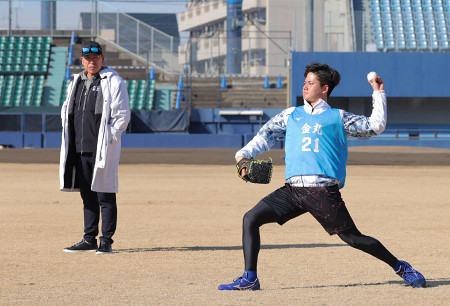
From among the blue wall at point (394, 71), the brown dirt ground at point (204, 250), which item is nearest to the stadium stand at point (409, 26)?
the blue wall at point (394, 71)

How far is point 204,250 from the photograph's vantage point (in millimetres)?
9438

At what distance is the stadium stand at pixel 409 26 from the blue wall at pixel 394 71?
38.7 inches

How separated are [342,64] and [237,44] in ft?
19.9

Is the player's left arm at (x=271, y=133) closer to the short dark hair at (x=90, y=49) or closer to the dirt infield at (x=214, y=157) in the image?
the short dark hair at (x=90, y=49)

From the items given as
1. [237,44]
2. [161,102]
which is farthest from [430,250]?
[237,44]

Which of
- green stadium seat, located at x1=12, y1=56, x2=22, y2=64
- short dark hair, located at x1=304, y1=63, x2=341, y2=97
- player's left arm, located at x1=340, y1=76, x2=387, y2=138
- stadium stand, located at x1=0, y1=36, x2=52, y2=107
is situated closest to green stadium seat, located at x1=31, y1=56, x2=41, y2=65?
stadium stand, located at x1=0, y1=36, x2=52, y2=107

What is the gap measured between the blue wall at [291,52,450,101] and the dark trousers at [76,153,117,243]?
36199 mm

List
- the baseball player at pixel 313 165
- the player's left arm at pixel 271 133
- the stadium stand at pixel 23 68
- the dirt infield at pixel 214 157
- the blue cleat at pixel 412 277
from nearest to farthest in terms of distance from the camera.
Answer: the baseball player at pixel 313 165, the player's left arm at pixel 271 133, the blue cleat at pixel 412 277, the dirt infield at pixel 214 157, the stadium stand at pixel 23 68

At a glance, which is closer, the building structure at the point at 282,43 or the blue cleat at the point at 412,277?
the blue cleat at the point at 412,277

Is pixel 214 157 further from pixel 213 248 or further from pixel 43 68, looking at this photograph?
Result: pixel 213 248

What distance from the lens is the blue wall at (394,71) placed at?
45.0 m

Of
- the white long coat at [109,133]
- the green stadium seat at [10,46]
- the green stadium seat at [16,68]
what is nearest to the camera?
the white long coat at [109,133]

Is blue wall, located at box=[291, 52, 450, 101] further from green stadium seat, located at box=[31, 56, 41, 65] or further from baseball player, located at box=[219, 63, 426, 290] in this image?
baseball player, located at box=[219, 63, 426, 290]

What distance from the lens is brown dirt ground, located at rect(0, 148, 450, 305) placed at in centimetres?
665
